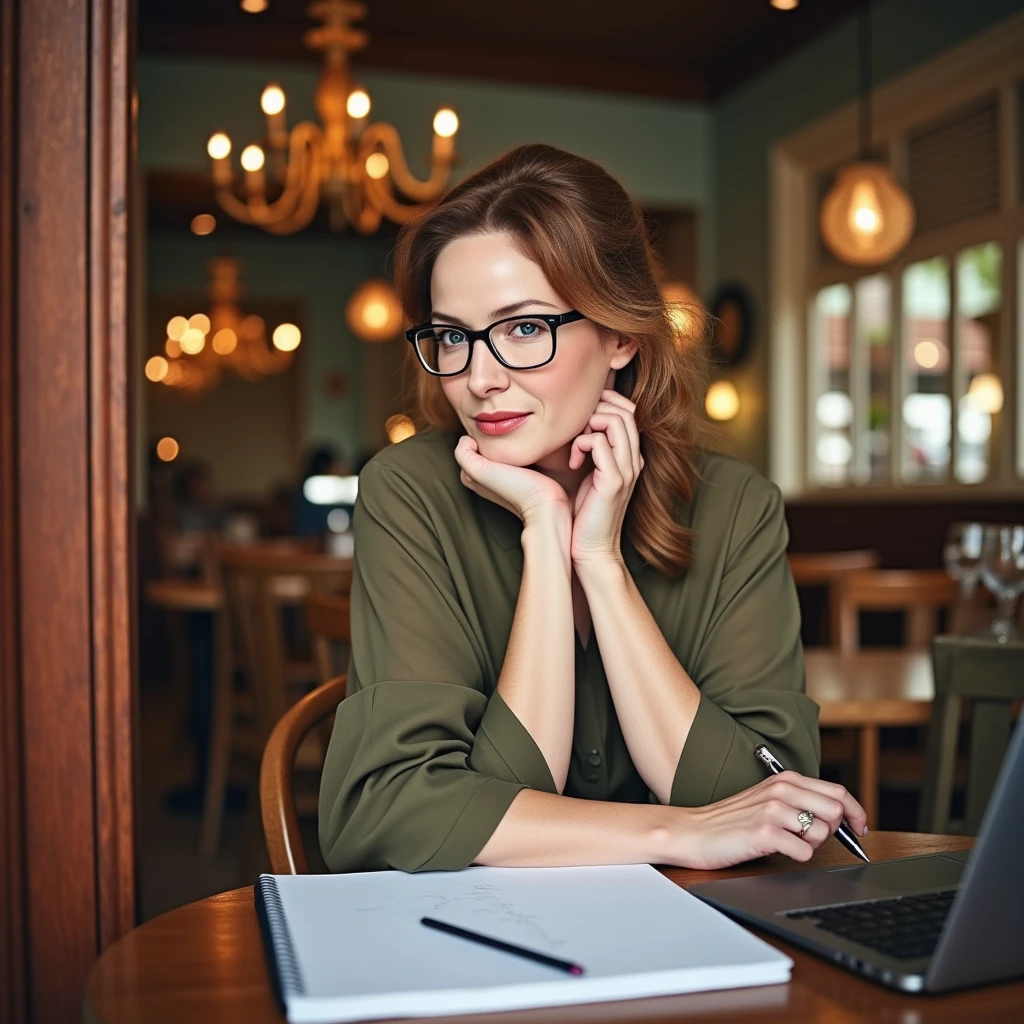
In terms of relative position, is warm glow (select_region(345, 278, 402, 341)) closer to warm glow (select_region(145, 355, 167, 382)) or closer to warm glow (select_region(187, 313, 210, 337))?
warm glow (select_region(187, 313, 210, 337))

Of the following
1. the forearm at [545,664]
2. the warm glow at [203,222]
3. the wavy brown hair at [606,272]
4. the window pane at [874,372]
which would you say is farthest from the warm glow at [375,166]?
the warm glow at [203,222]

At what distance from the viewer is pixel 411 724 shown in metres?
1.08

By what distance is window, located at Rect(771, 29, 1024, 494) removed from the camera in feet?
16.2

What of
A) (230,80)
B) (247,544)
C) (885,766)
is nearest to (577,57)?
(230,80)

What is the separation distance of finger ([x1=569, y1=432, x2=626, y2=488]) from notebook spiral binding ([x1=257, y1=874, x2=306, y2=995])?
0.61 meters

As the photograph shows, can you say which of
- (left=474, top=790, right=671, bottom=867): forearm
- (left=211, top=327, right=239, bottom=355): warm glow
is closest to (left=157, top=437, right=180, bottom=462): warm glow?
(left=211, top=327, right=239, bottom=355): warm glow

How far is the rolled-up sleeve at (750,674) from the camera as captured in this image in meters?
1.18

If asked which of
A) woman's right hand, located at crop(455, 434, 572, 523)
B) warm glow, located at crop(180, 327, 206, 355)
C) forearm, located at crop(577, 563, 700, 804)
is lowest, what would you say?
forearm, located at crop(577, 563, 700, 804)

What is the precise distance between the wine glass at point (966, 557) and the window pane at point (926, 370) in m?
3.23

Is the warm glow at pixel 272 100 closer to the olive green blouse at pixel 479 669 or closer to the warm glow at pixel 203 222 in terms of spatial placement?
the olive green blouse at pixel 479 669

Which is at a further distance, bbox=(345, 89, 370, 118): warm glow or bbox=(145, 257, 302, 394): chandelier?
bbox=(145, 257, 302, 394): chandelier

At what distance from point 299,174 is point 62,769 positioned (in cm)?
413

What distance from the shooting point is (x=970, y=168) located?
5234 mm

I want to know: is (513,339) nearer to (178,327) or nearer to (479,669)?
(479,669)
